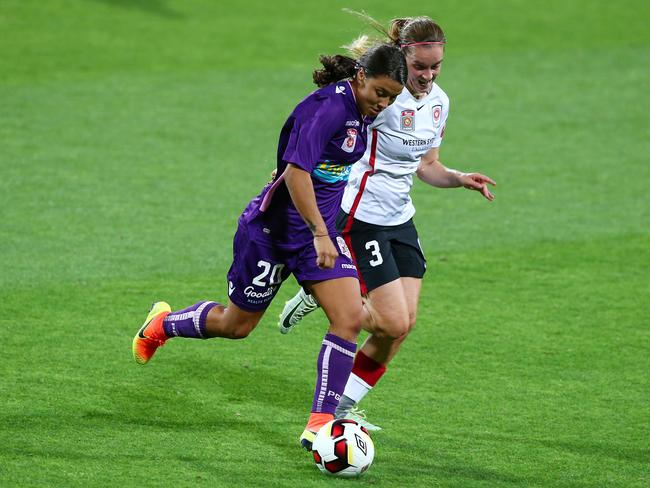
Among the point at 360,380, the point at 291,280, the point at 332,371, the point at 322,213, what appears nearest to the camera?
the point at 332,371

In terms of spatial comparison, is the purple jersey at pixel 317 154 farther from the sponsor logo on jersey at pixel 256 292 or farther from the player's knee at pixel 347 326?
the player's knee at pixel 347 326

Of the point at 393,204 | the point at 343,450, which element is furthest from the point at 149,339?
the point at 343,450

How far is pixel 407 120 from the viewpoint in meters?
5.92

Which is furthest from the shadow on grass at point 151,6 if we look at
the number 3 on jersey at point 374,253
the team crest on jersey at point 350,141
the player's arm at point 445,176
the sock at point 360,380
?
the team crest on jersey at point 350,141

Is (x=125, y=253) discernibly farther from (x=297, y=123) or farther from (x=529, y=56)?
(x=529, y=56)

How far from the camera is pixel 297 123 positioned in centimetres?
511

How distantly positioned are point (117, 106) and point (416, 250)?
24.3 ft

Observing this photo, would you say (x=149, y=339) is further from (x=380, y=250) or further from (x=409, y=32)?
(x=409, y=32)

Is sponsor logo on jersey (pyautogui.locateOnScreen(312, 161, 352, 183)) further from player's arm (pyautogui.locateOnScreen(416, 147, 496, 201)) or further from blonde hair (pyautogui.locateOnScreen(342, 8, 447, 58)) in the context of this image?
A: player's arm (pyautogui.locateOnScreen(416, 147, 496, 201))

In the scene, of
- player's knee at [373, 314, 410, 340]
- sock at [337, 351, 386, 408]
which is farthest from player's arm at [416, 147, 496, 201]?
sock at [337, 351, 386, 408]

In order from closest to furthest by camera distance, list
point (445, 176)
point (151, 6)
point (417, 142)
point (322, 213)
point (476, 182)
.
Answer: point (322, 213)
point (417, 142)
point (476, 182)
point (445, 176)
point (151, 6)

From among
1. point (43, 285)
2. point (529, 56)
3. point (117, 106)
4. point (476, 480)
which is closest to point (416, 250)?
point (476, 480)

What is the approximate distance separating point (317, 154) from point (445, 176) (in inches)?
53.8

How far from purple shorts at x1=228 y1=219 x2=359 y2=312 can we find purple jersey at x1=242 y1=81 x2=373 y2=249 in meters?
0.04
